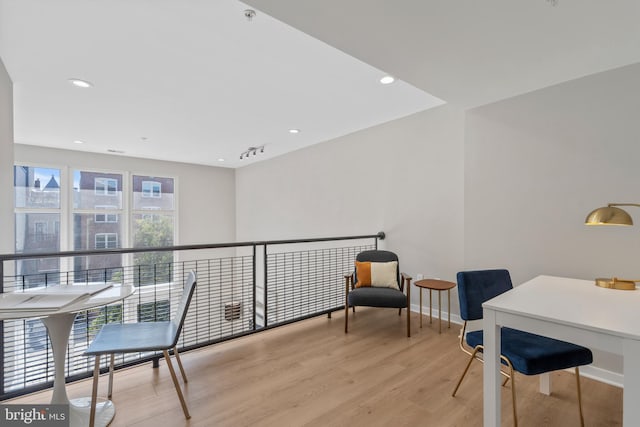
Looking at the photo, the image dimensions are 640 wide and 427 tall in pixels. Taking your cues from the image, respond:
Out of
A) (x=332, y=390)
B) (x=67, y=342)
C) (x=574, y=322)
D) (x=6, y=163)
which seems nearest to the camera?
(x=574, y=322)

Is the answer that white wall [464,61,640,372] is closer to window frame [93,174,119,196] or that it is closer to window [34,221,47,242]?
window frame [93,174,119,196]

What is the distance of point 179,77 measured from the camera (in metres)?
2.69

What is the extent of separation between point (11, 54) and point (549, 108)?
4.38 meters

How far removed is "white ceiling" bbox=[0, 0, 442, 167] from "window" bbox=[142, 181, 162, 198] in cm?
174

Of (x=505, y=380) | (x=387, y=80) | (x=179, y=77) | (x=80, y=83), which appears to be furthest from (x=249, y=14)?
(x=505, y=380)

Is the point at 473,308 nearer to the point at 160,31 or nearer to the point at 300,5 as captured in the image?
the point at 300,5

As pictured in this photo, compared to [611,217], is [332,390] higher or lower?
lower

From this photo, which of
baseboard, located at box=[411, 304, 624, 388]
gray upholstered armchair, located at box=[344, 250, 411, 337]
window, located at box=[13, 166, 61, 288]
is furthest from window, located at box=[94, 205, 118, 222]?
baseboard, located at box=[411, 304, 624, 388]

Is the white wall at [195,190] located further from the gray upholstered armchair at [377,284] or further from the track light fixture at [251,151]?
the gray upholstered armchair at [377,284]

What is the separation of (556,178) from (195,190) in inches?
264

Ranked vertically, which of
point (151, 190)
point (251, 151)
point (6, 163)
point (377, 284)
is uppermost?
point (251, 151)

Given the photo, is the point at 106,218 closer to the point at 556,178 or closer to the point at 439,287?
the point at 439,287

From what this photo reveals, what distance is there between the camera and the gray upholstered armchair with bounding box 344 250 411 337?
300cm

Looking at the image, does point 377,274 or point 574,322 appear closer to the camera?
point 574,322
